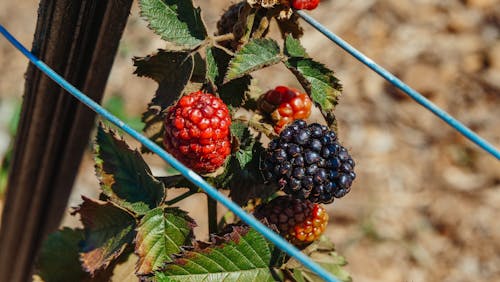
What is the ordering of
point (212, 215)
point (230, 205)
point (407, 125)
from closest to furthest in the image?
point (230, 205) → point (212, 215) → point (407, 125)

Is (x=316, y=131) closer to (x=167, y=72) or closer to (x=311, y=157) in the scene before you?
(x=311, y=157)

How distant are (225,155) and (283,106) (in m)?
0.12

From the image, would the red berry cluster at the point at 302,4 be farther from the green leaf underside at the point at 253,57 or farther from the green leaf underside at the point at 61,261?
the green leaf underside at the point at 61,261

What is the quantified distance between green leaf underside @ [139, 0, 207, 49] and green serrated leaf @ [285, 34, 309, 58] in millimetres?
105

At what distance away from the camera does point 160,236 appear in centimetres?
84

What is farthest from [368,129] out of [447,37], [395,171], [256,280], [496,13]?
[256,280]

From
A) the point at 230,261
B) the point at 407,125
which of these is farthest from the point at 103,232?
the point at 407,125

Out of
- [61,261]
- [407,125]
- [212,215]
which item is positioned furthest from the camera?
[407,125]

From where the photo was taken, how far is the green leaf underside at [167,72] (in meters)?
0.85

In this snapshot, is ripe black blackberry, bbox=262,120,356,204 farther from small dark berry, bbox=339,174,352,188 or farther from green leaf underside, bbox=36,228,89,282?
green leaf underside, bbox=36,228,89,282

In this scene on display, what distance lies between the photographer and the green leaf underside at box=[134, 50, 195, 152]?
33.5 inches

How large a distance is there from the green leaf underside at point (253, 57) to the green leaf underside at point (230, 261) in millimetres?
187

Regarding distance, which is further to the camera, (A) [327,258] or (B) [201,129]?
(A) [327,258]

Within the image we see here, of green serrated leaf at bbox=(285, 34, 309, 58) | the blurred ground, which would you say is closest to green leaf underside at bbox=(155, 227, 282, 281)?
green serrated leaf at bbox=(285, 34, 309, 58)
